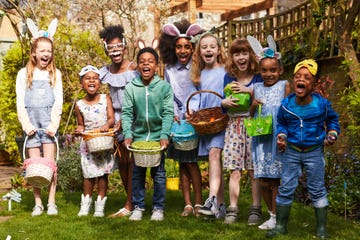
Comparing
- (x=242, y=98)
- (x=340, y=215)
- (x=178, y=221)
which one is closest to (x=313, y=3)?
(x=242, y=98)

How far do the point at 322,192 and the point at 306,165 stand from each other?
0.25m

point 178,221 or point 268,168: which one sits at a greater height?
point 268,168

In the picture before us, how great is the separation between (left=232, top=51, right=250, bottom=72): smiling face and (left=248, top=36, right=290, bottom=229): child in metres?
0.21

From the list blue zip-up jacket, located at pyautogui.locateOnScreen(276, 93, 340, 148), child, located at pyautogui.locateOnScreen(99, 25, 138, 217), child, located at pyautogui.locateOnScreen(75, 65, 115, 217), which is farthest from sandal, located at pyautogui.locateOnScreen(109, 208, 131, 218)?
blue zip-up jacket, located at pyautogui.locateOnScreen(276, 93, 340, 148)

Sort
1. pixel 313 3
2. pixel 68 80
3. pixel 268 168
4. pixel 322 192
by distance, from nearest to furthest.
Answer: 1. pixel 322 192
2. pixel 268 168
3. pixel 313 3
4. pixel 68 80

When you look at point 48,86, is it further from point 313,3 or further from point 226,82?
point 313,3

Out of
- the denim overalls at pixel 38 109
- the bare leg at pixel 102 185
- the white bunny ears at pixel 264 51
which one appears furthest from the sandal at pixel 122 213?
the white bunny ears at pixel 264 51

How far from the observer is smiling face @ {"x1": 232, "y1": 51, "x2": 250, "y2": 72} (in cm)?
561

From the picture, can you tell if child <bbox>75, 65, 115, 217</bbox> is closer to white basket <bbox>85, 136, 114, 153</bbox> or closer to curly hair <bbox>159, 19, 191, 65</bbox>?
white basket <bbox>85, 136, 114, 153</bbox>

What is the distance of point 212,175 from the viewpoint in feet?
18.9

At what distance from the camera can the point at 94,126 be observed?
20.2 ft

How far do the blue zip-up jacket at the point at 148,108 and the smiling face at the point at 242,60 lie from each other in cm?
72

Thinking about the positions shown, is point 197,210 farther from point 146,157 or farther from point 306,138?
point 306,138

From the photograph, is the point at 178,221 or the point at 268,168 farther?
the point at 178,221
